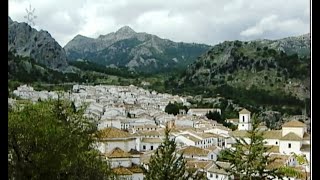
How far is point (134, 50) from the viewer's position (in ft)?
5.57

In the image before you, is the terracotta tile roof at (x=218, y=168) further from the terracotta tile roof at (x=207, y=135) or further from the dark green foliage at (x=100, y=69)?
the dark green foliage at (x=100, y=69)

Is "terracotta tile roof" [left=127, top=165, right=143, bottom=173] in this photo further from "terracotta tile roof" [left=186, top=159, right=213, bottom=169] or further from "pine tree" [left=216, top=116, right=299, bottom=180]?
"pine tree" [left=216, top=116, right=299, bottom=180]

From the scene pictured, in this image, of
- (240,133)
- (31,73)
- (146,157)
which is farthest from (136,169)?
(31,73)

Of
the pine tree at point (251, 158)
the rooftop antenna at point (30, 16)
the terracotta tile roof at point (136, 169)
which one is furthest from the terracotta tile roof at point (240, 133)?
the rooftop antenna at point (30, 16)

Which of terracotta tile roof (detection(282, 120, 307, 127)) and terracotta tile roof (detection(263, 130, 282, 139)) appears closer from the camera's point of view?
terracotta tile roof (detection(282, 120, 307, 127))

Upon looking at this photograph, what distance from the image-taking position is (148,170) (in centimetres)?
162

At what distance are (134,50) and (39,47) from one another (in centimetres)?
38

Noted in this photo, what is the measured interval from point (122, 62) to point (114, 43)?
0.09 m

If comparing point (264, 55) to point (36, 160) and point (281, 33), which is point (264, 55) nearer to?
point (281, 33)

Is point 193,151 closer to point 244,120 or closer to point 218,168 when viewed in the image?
point 218,168

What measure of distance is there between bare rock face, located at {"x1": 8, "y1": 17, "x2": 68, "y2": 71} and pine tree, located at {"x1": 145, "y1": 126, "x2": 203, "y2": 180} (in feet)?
1.57

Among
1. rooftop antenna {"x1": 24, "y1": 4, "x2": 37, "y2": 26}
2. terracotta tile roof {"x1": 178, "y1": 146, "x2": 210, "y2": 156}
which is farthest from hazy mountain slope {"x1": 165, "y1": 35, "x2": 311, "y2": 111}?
rooftop antenna {"x1": 24, "y1": 4, "x2": 37, "y2": 26}

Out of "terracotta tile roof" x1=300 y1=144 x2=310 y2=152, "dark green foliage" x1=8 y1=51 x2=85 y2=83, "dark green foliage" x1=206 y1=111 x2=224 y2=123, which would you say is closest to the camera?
"dark green foliage" x1=8 y1=51 x2=85 y2=83

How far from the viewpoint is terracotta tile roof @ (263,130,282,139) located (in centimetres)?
162
